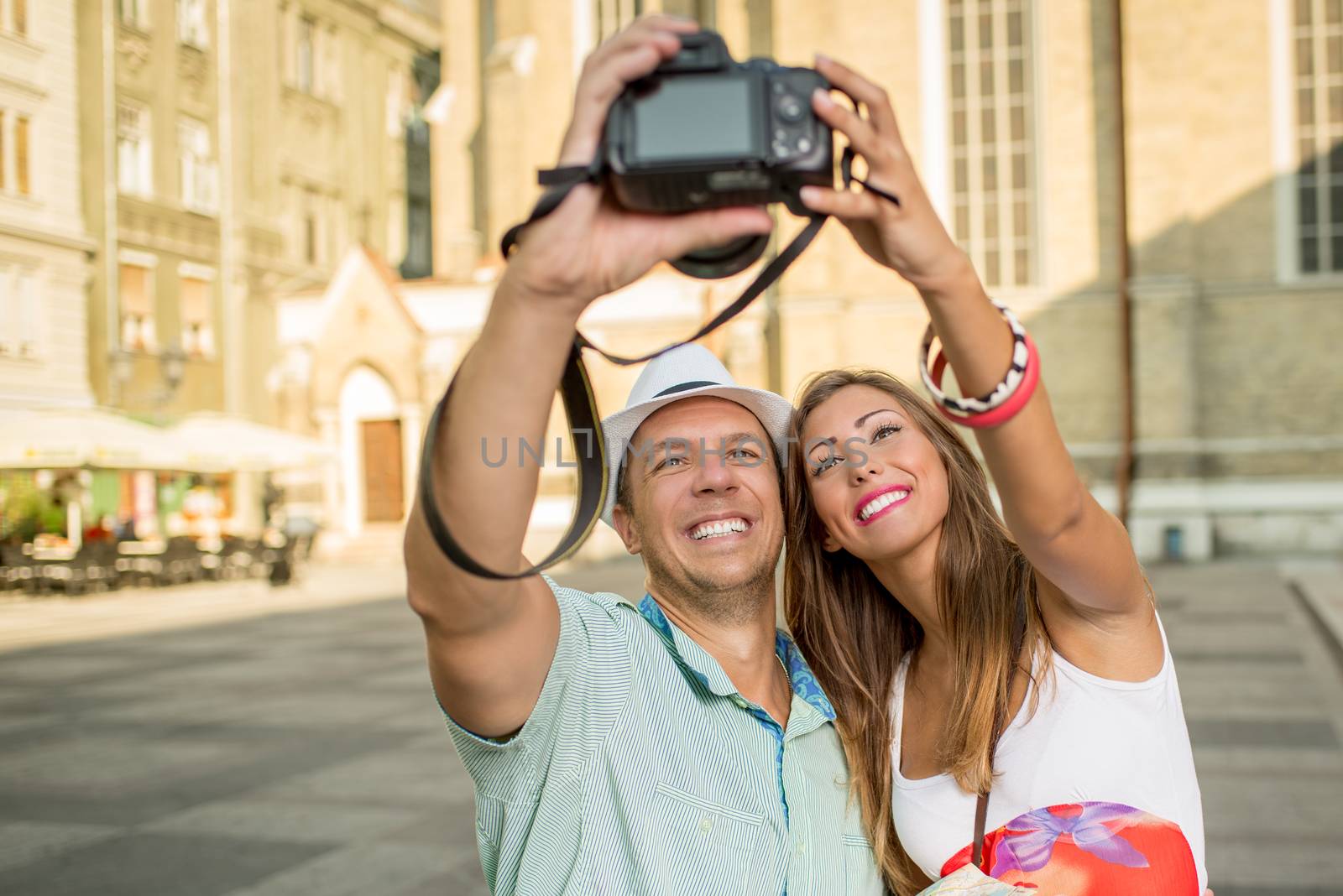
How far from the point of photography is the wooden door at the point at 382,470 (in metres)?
27.0

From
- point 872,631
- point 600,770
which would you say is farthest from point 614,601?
point 872,631

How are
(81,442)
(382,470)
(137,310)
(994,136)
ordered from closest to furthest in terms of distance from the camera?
(81,442), (994,136), (137,310), (382,470)

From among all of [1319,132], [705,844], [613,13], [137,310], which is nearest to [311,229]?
[137,310]

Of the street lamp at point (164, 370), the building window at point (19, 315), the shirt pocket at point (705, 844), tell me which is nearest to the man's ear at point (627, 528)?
the shirt pocket at point (705, 844)

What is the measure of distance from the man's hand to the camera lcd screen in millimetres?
40

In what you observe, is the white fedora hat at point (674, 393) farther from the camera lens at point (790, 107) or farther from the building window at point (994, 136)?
the building window at point (994, 136)

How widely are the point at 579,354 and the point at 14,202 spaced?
77.5ft

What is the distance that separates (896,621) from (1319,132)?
24149 mm

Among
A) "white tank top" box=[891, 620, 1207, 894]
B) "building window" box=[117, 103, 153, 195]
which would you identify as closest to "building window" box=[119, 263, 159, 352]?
"building window" box=[117, 103, 153, 195]

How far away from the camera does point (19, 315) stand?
2236 cm

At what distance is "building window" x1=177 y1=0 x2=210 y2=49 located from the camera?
79.5ft

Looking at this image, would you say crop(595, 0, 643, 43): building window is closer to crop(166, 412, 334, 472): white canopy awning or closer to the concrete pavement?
crop(166, 412, 334, 472): white canopy awning

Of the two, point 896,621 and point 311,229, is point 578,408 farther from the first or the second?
point 311,229

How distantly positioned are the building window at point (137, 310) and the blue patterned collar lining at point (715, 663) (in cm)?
2463
